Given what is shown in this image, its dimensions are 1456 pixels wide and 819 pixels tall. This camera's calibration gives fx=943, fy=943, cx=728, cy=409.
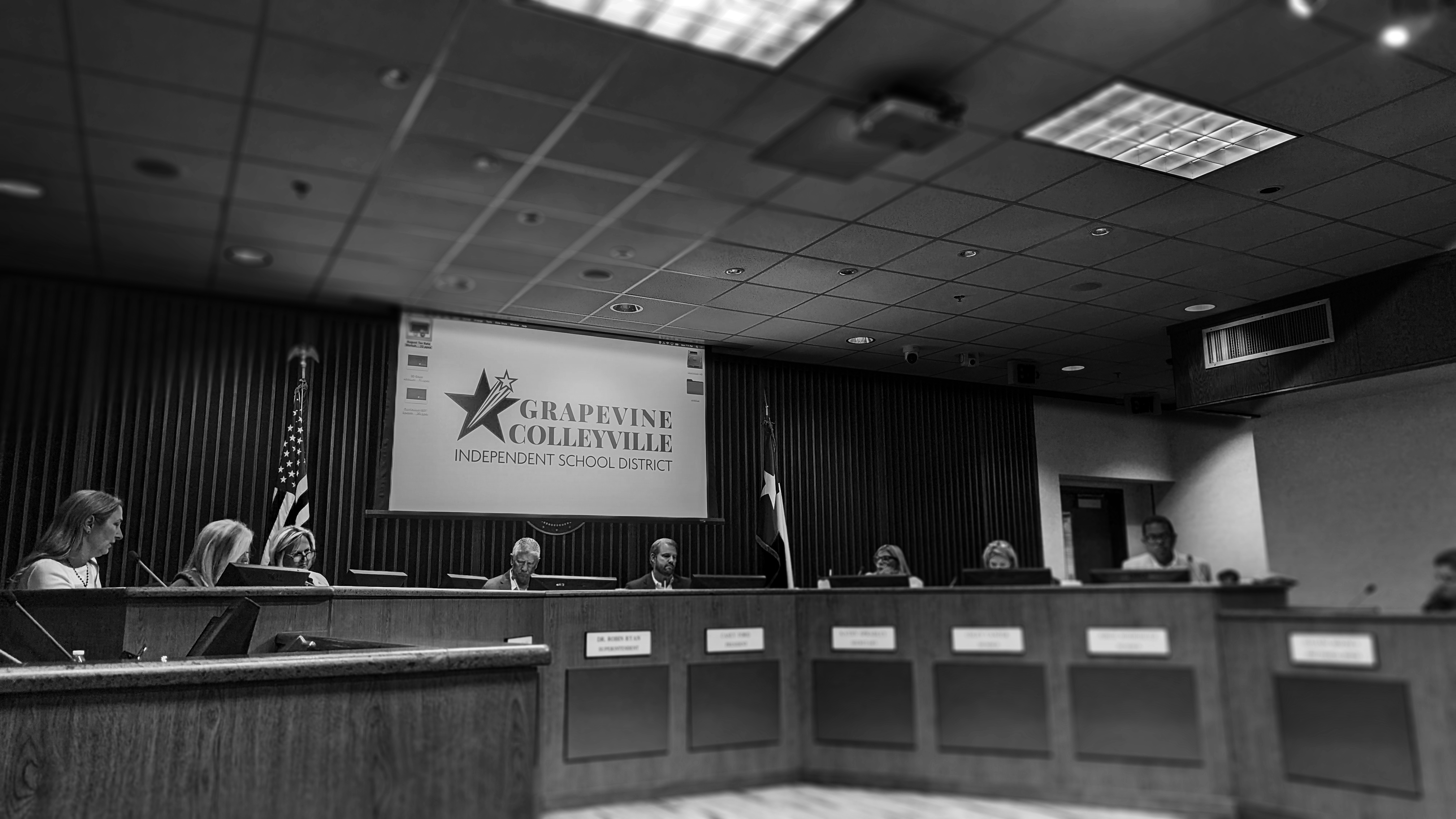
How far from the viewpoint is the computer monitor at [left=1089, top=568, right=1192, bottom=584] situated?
14.3 feet

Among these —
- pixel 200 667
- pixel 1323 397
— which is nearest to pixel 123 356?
pixel 200 667

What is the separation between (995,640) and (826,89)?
264cm

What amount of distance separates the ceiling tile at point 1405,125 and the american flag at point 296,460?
6.66 m

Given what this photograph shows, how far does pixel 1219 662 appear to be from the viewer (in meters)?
3.94

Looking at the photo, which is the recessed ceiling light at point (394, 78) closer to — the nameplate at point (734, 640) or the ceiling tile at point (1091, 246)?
the nameplate at point (734, 640)

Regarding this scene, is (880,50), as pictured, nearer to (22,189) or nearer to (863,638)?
(863,638)

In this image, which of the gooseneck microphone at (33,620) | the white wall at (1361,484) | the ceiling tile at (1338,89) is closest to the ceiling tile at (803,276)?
the ceiling tile at (1338,89)

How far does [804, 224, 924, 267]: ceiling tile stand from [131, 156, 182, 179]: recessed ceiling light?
352 centimetres

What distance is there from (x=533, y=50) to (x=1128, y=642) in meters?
3.55

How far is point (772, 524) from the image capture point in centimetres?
859

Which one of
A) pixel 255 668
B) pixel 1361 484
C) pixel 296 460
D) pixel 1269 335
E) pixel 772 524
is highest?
pixel 1269 335

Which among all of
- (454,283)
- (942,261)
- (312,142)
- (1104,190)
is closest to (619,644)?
(312,142)

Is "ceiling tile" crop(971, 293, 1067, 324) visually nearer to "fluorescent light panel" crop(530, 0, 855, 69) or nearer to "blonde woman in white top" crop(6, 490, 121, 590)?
"fluorescent light panel" crop(530, 0, 855, 69)

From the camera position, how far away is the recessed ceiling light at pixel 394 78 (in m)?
3.89
